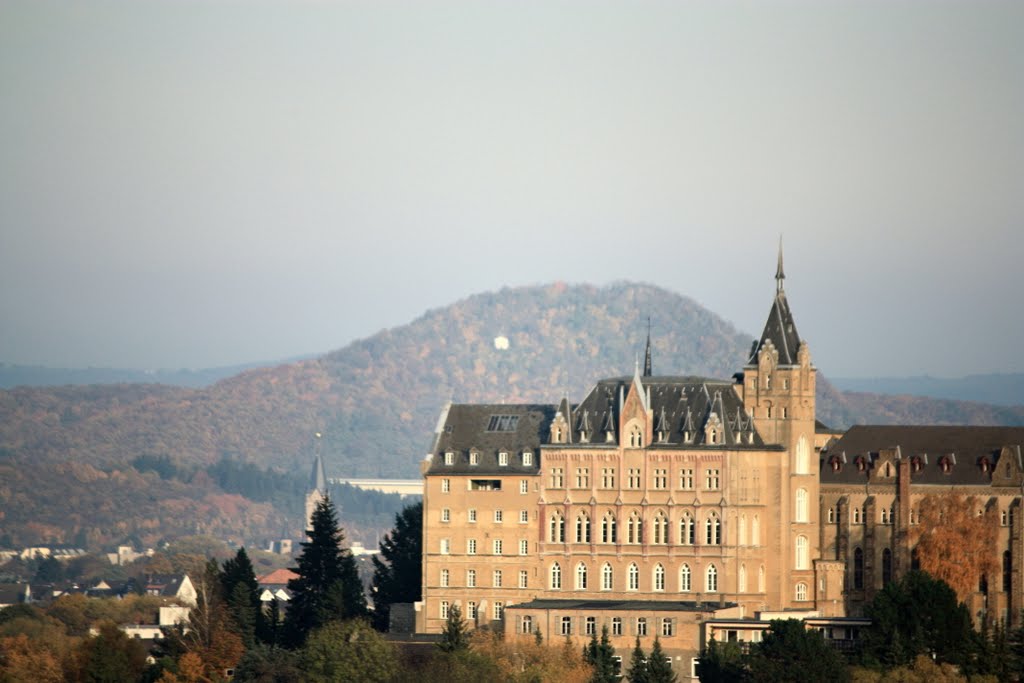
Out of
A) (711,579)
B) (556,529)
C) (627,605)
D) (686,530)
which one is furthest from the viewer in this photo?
Answer: (556,529)

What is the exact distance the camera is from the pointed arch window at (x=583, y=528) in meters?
165

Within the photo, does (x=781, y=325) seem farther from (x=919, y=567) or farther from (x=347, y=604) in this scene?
(x=347, y=604)

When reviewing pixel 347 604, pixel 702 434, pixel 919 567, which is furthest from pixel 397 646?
pixel 919 567

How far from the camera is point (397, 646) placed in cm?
15700

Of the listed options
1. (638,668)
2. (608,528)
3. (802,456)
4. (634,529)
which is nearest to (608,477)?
(608,528)

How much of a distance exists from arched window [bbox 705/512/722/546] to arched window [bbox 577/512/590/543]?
25.4ft

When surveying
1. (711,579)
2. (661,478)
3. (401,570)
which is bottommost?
(711,579)

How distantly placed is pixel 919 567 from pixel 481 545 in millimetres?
27755

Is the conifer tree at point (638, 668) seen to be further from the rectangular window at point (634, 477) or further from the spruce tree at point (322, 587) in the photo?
the spruce tree at point (322, 587)

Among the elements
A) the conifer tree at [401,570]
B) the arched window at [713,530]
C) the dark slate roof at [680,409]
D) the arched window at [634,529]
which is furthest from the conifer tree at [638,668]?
the conifer tree at [401,570]

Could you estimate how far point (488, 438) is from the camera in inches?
6639

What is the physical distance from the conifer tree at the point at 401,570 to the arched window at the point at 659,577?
19326mm

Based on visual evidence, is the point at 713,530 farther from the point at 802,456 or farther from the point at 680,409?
the point at 680,409

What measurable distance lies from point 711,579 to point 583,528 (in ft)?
29.5
